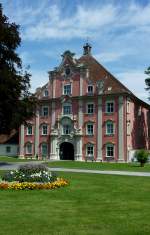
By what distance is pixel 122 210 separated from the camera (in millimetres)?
13523

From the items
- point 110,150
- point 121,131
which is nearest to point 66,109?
point 110,150

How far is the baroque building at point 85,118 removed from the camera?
61.7 meters

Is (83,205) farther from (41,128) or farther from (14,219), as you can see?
(41,128)

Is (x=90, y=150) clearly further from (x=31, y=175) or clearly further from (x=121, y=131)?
(x=31, y=175)

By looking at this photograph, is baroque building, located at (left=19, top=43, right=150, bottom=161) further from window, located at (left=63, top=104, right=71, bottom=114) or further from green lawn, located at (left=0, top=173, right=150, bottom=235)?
green lawn, located at (left=0, top=173, right=150, bottom=235)

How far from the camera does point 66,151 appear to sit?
66.6 m

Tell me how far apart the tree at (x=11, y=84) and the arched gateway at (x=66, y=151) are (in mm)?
23391

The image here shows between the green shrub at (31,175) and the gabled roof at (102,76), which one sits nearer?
the green shrub at (31,175)

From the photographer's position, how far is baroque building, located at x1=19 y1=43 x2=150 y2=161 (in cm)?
6166

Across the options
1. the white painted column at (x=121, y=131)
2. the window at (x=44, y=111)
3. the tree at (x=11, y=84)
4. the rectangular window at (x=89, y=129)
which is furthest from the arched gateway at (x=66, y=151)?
the tree at (x=11, y=84)

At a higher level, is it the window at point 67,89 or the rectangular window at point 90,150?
the window at point 67,89

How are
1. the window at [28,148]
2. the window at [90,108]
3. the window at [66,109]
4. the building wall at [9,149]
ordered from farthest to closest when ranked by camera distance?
1. the building wall at [9,149]
2. the window at [28,148]
3. the window at [66,109]
4. the window at [90,108]

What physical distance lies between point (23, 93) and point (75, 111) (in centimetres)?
2340

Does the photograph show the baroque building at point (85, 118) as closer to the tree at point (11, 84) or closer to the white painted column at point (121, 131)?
the white painted column at point (121, 131)
